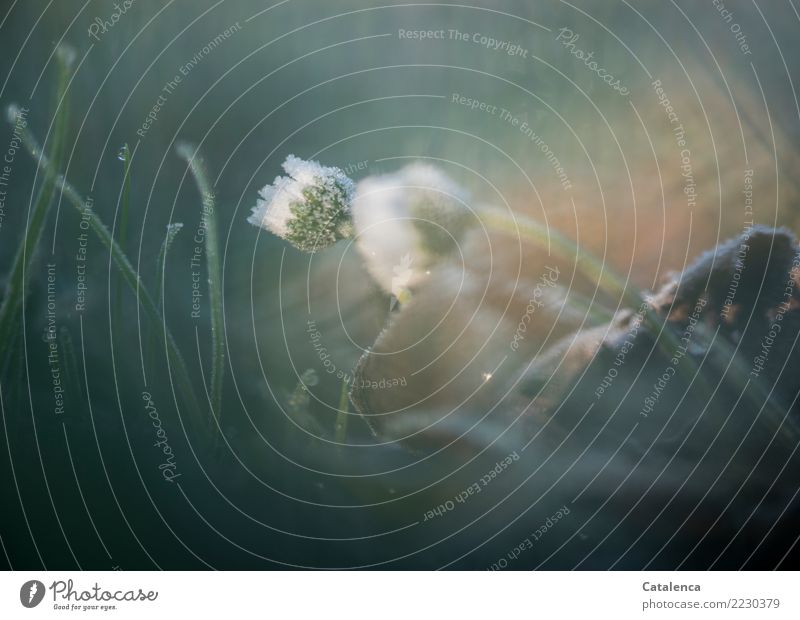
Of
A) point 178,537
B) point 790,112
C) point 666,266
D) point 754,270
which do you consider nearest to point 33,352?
point 178,537

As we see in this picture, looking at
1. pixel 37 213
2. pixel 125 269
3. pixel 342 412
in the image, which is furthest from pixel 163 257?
pixel 342 412

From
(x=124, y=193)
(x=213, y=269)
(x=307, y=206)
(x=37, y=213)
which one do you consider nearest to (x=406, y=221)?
→ (x=307, y=206)

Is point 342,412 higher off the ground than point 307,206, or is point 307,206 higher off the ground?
point 307,206

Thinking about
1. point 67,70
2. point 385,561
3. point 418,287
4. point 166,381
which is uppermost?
point 67,70

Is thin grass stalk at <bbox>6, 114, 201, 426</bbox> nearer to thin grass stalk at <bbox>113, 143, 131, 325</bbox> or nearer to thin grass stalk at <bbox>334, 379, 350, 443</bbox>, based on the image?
thin grass stalk at <bbox>113, 143, 131, 325</bbox>

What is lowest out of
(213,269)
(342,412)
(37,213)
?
(342,412)

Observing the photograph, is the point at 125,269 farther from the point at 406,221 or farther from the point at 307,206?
the point at 406,221

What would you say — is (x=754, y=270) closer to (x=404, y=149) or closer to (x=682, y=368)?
(x=682, y=368)

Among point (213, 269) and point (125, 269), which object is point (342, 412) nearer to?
point (213, 269)
